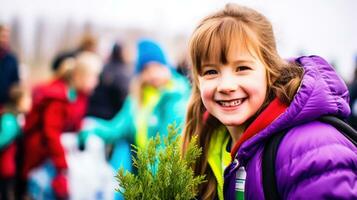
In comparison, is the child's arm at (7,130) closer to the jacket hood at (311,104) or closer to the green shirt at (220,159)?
the green shirt at (220,159)

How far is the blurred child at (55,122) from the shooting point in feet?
17.4

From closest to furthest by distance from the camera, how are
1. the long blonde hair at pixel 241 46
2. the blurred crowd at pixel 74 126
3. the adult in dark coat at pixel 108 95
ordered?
the long blonde hair at pixel 241 46 < the blurred crowd at pixel 74 126 < the adult in dark coat at pixel 108 95

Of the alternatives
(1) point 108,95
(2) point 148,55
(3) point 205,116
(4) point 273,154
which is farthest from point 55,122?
(4) point 273,154

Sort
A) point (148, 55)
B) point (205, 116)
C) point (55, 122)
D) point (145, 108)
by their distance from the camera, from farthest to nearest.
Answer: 1. point (55, 122)
2. point (148, 55)
3. point (145, 108)
4. point (205, 116)

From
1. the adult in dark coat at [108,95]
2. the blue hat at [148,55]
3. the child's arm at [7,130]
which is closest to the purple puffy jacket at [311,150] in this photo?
the blue hat at [148,55]

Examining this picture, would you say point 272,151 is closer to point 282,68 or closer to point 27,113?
point 282,68

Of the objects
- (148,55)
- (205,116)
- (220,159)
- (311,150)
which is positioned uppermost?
(311,150)

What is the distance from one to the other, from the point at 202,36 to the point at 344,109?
620mm

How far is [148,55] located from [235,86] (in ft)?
10.0

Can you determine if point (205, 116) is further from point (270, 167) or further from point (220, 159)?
point (270, 167)

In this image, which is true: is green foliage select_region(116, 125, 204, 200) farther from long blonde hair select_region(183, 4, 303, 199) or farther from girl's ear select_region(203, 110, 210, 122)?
girl's ear select_region(203, 110, 210, 122)

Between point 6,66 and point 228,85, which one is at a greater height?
point 228,85

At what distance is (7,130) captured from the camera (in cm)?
565

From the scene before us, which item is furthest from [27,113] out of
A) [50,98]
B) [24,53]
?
[24,53]
